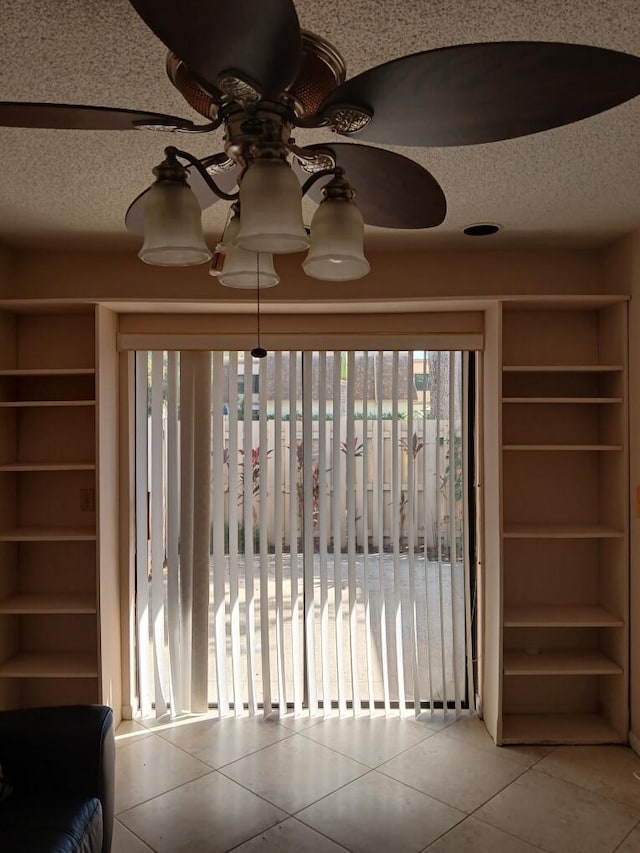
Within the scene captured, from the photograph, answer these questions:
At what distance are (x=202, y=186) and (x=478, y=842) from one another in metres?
2.66

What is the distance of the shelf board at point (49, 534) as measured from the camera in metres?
3.31

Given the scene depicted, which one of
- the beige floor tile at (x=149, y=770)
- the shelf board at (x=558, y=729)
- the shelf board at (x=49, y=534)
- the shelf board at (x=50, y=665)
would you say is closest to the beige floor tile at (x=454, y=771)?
the shelf board at (x=558, y=729)

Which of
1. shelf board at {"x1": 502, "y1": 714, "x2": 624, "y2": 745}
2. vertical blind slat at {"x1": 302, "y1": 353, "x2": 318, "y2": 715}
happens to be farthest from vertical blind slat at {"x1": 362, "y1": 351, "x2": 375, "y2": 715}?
shelf board at {"x1": 502, "y1": 714, "x2": 624, "y2": 745}

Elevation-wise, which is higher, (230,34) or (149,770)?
(230,34)

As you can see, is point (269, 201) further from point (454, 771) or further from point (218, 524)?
point (454, 771)

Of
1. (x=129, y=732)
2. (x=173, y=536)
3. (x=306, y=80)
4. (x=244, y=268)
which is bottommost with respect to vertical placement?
(x=129, y=732)

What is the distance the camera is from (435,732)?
11.7ft

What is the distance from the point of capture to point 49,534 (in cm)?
338

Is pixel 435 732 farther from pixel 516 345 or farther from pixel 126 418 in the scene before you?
pixel 126 418

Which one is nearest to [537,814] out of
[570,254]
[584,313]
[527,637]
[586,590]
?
[527,637]

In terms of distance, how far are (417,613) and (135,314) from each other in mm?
2386

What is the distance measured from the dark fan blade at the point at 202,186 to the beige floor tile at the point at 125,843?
238cm

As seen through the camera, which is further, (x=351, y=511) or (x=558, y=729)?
(x=351, y=511)

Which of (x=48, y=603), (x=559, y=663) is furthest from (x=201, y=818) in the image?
(x=559, y=663)
